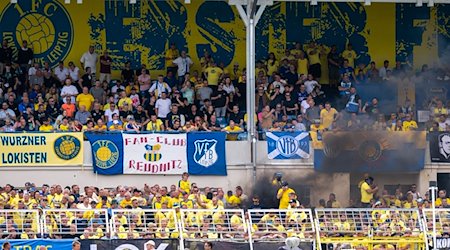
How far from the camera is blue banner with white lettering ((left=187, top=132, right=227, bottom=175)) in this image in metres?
Answer: 35.3

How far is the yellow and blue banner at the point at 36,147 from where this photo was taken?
35188 millimetres

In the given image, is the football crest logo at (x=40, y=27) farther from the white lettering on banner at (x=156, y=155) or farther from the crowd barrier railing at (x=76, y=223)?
the crowd barrier railing at (x=76, y=223)

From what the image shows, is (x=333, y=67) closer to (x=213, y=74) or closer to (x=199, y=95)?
(x=213, y=74)

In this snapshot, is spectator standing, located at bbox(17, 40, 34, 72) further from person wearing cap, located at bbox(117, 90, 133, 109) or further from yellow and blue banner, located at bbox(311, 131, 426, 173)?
yellow and blue banner, located at bbox(311, 131, 426, 173)

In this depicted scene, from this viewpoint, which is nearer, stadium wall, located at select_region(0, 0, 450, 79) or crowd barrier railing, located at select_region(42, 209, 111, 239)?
crowd barrier railing, located at select_region(42, 209, 111, 239)

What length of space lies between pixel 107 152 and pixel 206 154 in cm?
225

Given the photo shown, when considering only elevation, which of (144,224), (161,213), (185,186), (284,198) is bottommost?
(144,224)

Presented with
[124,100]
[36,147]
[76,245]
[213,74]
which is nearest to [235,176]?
[124,100]

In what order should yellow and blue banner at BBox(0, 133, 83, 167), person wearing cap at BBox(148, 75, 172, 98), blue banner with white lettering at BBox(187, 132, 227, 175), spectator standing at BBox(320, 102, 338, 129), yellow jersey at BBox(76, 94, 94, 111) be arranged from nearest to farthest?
yellow and blue banner at BBox(0, 133, 83, 167), blue banner with white lettering at BBox(187, 132, 227, 175), spectator standing at BBox(320, 102, 338, 129), yellow jersey at BBox(76, 94, 94, 111), person wearing cap at BBox(148, 75, 172, 98)

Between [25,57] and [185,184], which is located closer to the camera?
[185,184]

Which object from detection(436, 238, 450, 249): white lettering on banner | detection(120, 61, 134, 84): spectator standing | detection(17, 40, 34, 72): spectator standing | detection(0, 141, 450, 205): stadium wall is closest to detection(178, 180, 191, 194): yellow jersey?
detection(0, 141, 450, 205): stadium wall

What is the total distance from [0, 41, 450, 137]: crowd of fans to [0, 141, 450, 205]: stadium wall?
2.30 ft

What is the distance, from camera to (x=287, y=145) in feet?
116

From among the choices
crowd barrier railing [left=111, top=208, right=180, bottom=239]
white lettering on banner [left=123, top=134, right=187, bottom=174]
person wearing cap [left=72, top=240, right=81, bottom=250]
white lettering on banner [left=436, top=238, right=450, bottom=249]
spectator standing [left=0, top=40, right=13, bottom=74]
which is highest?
spectator standing [left=0, top=40, right=13, bottom=74]
